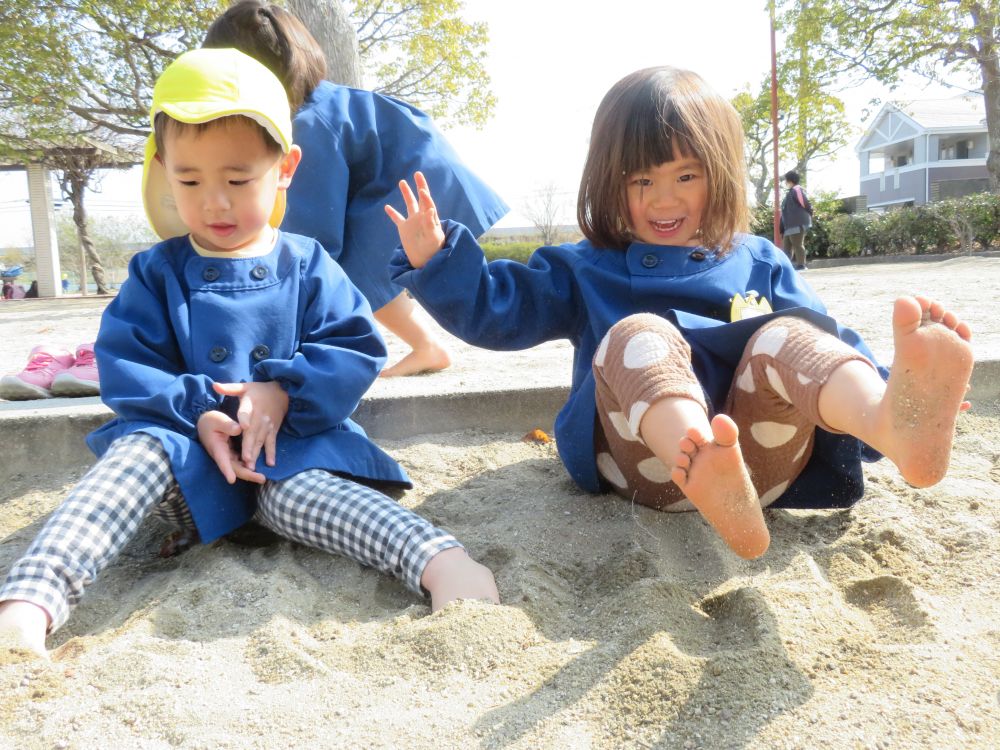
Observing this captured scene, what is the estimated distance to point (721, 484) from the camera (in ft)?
3.81

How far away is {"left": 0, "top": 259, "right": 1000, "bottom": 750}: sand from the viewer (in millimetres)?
985

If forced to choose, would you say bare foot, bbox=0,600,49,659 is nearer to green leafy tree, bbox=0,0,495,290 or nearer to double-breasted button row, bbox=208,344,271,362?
double-breasted button row, bbox=208,344,271,362

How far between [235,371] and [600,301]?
0.83 metres

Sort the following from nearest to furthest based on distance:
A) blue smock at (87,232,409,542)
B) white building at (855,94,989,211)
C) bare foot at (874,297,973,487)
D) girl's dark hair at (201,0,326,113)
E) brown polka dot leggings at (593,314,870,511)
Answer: bare foot at (874,297,973,487) → brown polka dot leggings at (593,314,870,511) → blue smock at (87,232,409,542) → girl's dark hair at (201,0,326,113) → white building at (855,94,989,211)

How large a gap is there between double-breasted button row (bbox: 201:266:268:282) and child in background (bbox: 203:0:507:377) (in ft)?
3.18

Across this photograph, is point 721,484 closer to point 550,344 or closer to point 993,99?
point 550,344

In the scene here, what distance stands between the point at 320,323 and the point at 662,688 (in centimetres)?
116

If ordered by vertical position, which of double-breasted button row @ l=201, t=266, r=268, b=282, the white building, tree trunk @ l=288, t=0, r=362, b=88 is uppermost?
the white building

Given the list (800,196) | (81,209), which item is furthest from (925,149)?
(81,209)

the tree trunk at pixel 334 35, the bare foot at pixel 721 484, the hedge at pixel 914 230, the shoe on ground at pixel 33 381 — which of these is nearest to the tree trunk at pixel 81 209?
the hedge at pixel 914 230

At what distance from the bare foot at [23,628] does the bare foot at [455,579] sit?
0.59 m

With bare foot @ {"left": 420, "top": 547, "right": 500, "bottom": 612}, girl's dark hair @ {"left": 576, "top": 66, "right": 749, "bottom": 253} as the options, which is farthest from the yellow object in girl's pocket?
bare foot @ {"left": 420, "top": 547, "right": 500, "bottom": 612}

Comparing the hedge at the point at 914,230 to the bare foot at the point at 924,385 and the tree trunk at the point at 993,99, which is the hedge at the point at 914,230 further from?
the bare foot at the point at 924,385

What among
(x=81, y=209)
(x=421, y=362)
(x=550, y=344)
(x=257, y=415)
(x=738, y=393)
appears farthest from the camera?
(x=81, y=209)
